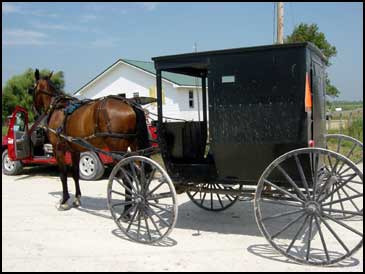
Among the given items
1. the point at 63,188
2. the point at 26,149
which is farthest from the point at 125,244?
the point at 26,149

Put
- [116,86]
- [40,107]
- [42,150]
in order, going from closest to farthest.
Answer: [40,107] < [42,150] < [116,86]

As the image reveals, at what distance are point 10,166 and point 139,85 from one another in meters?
15.0

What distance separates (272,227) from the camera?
622 cm

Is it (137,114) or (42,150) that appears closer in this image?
(137,114)

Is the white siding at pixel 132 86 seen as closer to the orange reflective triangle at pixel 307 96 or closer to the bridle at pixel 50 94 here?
the bridle at pixel 50 94

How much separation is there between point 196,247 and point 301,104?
7.22ft

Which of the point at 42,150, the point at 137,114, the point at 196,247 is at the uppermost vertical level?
the point at 137,114

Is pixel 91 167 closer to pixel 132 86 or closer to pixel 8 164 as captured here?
pixel 8 164

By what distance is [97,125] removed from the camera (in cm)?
686

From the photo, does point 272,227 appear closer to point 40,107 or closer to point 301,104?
point 301,104

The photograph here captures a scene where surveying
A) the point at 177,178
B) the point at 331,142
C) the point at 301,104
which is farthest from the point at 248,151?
the point at 331,142

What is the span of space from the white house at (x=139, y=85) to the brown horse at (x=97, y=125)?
14110 mm

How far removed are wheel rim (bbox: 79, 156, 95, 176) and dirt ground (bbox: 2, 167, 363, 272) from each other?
260 cm

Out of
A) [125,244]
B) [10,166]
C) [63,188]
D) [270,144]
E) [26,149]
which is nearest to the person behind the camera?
[270,144]
